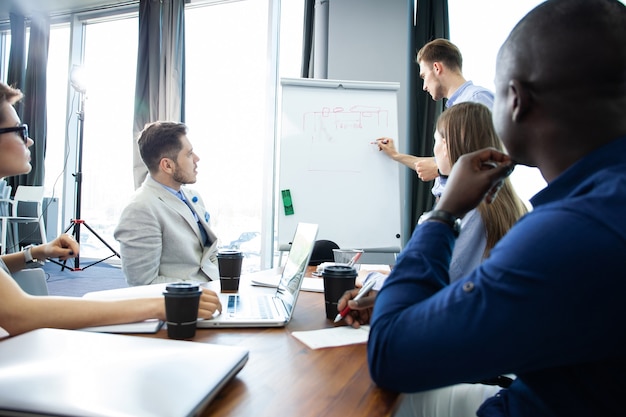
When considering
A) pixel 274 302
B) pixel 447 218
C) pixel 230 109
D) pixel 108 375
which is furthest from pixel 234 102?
pixel 108 375

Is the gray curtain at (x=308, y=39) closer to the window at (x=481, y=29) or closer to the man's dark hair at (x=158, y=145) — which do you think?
the window at (x=481, y=29)

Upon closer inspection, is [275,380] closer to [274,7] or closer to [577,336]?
[577,336]

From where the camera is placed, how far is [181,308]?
794mm

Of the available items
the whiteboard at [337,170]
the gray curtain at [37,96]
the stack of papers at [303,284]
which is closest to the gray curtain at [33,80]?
the gray curtain at [37,96]

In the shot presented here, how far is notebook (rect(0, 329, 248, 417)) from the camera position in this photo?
0.43 metres

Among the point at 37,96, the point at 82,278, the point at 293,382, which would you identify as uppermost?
the point at 37,96

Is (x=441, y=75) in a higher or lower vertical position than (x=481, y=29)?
lower

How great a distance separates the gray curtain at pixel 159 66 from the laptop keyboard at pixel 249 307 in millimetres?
3699

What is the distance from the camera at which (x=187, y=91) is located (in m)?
4.55

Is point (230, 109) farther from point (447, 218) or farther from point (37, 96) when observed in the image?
point (447, 218)

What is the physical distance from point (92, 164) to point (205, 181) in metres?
1.71

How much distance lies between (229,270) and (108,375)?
2.55 feet

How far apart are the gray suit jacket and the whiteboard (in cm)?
93

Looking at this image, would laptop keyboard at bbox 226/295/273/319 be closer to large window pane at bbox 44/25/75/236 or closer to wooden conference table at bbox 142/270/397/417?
wooden conference table at bbox 142/270/397/417
